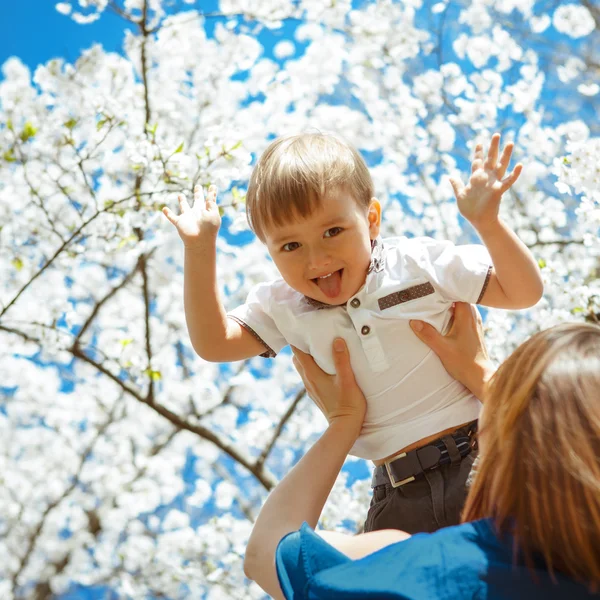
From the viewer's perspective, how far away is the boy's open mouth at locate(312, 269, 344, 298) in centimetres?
194

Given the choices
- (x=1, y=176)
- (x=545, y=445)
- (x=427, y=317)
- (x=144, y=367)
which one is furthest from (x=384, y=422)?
(x=1, y=176)

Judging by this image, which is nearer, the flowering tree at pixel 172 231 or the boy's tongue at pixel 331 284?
the boy's tongue at pixel 331 284

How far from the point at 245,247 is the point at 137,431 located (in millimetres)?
2413

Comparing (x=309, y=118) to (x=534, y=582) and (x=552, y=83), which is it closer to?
(x=552, y=83)

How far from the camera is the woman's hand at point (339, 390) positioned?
6.19 feet

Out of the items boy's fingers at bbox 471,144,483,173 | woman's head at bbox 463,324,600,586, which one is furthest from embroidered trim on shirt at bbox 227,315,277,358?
woman's head at bbox 463,324,600,586

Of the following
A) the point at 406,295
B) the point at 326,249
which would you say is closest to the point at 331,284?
the point at 326,249

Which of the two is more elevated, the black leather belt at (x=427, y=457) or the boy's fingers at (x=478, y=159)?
the boy's fingers at (x=478, y=159)

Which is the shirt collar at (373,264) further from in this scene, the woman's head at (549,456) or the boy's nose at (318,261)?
the woman's head at (549,456)

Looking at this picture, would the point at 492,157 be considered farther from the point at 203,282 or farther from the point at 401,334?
the point at 203,282

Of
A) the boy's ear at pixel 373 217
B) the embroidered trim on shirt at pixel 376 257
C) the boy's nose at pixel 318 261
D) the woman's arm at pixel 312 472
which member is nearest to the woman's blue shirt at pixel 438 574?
the woman's arm at pixel 312 472

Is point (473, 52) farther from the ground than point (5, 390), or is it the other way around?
point (473, 52)

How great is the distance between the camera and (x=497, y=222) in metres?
1.76

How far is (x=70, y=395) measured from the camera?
7.57 metres
